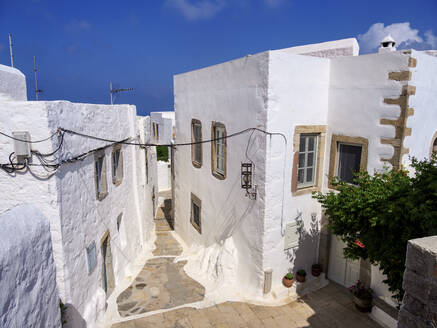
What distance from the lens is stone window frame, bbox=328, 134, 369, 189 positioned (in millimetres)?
8242

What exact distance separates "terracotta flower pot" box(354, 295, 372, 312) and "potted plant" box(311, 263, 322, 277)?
140cm

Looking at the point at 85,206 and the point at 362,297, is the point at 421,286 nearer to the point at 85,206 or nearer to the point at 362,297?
the point at 362,297

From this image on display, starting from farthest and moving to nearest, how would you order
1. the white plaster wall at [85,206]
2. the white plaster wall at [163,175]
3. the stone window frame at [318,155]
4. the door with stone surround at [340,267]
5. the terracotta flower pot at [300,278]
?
1. the white plaster wall at [163,175]
2. the terracotta flower pot at [300,278]
3. the door with stone surround at [340,267]
4. the stone window frame at [318,155]
5. the white plaster wall at [85,206]

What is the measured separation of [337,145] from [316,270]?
403 cm

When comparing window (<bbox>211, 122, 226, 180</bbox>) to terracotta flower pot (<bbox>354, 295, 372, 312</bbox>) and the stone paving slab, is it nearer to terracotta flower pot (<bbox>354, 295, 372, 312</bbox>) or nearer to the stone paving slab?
the stone paving slab

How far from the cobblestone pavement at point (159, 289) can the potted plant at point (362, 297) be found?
14.7 feet

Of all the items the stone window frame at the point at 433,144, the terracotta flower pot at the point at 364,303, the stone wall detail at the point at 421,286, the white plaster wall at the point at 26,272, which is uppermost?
the stone window frame at the point at 433,144

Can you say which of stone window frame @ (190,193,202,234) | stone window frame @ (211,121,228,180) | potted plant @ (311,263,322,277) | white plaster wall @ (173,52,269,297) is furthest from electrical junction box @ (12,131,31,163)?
potted plant @ (311,263,322,277)

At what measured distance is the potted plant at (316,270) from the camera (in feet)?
31.6

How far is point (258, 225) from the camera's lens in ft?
28.0

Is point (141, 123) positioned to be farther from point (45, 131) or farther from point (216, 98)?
point (45, 131)

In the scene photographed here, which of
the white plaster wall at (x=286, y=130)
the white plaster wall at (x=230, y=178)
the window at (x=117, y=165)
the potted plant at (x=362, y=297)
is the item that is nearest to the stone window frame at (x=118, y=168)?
the window at (x=117, y=165)

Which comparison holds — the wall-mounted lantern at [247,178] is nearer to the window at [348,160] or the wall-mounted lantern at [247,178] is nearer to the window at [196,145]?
the window at [348,160]

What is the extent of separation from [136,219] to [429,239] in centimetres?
1160
